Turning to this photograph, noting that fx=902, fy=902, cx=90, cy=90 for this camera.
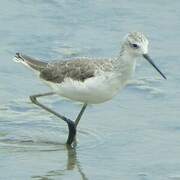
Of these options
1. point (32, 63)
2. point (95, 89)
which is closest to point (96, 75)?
point (95, 89)

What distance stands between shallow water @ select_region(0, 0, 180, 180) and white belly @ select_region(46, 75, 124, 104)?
1.76 ft

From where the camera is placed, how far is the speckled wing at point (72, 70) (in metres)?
8.30

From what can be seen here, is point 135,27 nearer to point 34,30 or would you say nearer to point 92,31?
point 92,31

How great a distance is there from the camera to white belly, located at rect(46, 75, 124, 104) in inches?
320

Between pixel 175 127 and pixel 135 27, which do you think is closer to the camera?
pixel 175 127

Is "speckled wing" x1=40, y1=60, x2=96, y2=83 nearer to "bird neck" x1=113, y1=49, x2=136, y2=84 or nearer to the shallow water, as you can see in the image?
"bird neck" x1=113, y1=49, x2=136, y2=84

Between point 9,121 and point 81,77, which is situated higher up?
point 81,77

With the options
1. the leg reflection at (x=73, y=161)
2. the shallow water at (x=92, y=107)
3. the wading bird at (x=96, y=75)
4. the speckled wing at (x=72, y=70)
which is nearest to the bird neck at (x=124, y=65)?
the wading bird at (x=96, y=75)

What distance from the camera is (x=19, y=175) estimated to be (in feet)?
25.4

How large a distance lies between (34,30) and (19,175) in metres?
4.07

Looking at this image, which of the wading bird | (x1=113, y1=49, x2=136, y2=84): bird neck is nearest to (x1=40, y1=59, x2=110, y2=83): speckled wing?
the wading bird

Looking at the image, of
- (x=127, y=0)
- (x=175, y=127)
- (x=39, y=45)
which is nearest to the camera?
(x=175, y=127)

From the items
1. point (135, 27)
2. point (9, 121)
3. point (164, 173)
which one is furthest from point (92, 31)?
point (164, 173)

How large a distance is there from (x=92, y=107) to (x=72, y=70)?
1185 millimetres
